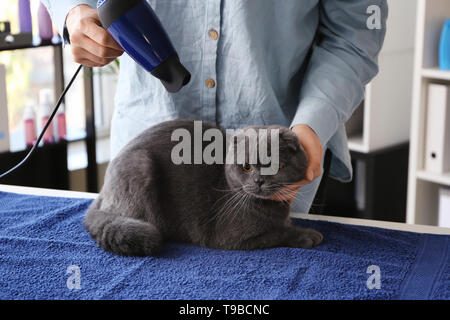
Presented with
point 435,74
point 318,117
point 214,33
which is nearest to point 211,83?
point 214,33

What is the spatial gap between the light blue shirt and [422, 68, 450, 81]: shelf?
1046 millimetres

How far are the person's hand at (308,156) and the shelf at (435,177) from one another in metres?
1.37

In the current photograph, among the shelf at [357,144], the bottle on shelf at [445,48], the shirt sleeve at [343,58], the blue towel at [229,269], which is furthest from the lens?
the shelf at [357,144]

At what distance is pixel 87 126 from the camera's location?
272 centimetres

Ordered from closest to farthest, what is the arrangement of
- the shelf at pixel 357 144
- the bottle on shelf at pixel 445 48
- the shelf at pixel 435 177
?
the bottle on shelf at pixel 445 48
the shelf at pixel 435 177
the shelf at pixel 357 144

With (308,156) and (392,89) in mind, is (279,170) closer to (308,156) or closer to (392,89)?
(308,156)

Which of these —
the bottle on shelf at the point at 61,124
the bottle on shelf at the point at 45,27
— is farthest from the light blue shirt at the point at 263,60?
the bottle on shelf at the point at 61,124

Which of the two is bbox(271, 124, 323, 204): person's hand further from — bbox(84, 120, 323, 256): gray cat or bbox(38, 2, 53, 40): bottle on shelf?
bbox(38, 2, 53, 40): bottle on shelf

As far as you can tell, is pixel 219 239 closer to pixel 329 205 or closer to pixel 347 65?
pixel 347 65

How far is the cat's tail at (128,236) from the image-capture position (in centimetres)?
103

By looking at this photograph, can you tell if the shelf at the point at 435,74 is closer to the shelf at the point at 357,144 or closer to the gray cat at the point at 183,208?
the shelf at the point at 357,144

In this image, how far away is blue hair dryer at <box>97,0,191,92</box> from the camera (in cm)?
98

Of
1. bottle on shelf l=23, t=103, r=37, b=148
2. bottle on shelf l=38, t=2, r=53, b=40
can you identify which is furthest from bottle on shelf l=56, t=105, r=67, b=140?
bottle on shelf l=38, t=2, r=53, b=40

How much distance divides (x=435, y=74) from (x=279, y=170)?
1.40 metres
